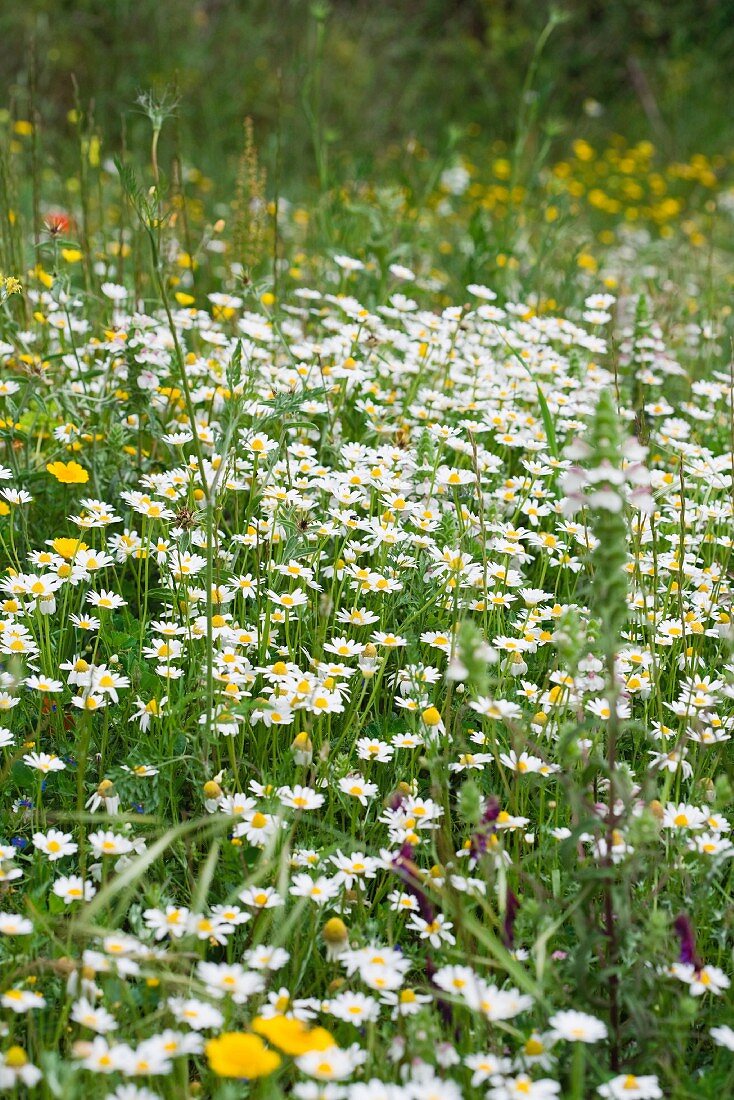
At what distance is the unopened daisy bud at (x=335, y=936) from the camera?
4.71ft

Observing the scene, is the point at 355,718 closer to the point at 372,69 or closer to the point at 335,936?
the point at 335,936

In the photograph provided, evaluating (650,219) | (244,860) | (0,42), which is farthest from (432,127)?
(244,860)

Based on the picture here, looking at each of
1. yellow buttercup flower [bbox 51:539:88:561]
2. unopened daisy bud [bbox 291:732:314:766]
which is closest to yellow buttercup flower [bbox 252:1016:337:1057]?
unopened daisy bud [bbox 291:732:314:766]

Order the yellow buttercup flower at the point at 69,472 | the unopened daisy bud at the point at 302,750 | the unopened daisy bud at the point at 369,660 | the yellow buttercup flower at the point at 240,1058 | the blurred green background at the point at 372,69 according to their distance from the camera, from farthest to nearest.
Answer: the blurred green background at the point at 372,69 → the yellow buttercup flower at the point at 69,472 → the unopened daisy bud at the point at 369,660 → the unopened daisy bud at the point at 302,750 → the yellow buttercup flower at the point at 240,1058

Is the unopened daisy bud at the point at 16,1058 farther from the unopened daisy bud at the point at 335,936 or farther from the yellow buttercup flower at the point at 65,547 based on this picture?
the yellow buttercup flower at the point at 65,547

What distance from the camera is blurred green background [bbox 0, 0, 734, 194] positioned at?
677cm

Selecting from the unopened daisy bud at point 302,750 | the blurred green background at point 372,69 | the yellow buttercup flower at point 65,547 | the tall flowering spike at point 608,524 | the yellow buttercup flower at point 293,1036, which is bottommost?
the yellow buttercup flower at point 293,1036

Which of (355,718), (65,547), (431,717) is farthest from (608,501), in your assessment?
(65,547)

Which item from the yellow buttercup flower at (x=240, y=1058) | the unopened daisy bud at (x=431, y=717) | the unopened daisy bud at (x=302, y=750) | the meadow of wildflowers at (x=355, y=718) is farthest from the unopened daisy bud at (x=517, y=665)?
the yellow buttercup flower at (x=240, y=1058)

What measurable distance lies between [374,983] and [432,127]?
25.9 feet

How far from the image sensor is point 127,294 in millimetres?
3070

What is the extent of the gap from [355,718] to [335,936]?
0.57m

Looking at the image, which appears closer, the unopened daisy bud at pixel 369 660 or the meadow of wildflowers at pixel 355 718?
the meadow of wildflowers at pixel 355 718

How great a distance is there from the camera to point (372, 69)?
8055 millimetres
